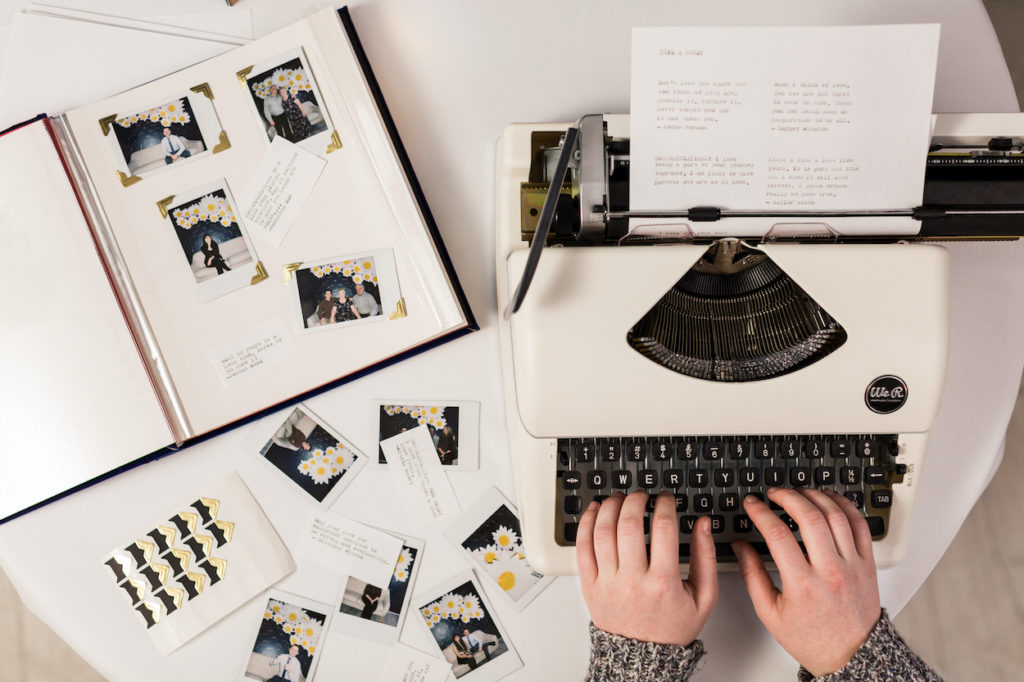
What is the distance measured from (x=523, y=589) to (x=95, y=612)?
705 millimetres

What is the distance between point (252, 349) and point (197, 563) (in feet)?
1.20

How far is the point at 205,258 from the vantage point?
1.05 meters

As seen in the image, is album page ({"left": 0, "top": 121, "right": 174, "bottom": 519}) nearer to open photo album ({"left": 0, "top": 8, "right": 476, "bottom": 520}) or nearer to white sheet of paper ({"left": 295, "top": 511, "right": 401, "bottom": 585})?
open photo album ({"left": 0, "top": 8, "right": 476, "bottom": 520})

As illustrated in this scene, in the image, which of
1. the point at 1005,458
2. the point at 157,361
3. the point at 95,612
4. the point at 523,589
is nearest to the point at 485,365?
the point at 523,589

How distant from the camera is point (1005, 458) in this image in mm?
1608

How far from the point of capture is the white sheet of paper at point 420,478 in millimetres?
1086

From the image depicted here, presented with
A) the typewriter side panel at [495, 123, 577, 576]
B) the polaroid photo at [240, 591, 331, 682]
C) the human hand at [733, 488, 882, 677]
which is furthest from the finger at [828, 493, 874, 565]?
the polaroid photo at [240, 591, 331, 682]

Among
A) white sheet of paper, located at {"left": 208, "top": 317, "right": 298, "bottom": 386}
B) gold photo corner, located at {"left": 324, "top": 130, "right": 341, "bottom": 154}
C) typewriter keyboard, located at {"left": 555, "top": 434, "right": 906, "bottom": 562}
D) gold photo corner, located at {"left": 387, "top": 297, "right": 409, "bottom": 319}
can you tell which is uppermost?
gold photo corner, located at {"left": 324, "top": 130, "right": 341, "bottom": 154}

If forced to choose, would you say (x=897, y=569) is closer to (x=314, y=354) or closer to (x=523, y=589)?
(x=523, y=589)

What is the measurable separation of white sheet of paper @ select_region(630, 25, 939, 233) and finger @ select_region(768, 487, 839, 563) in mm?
389

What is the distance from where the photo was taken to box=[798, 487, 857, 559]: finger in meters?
0.89

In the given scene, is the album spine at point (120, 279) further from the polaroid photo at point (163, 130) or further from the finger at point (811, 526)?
the finger at point (811, 526)

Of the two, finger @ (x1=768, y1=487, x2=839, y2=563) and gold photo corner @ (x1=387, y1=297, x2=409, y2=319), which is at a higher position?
gold photo corner @ (x1=387, y1=297, x2=409, y2=319)

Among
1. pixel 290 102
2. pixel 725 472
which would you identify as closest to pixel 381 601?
pixel 725 472
